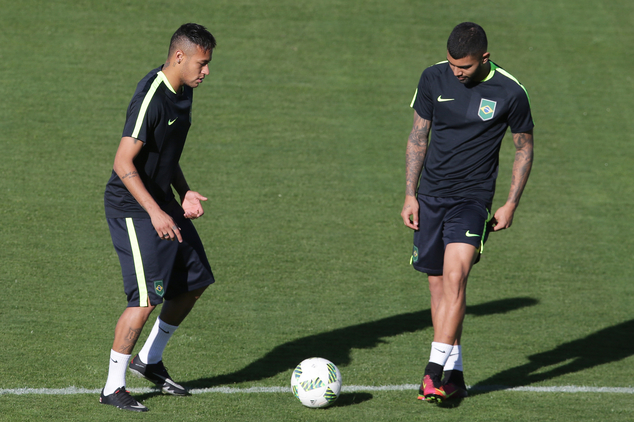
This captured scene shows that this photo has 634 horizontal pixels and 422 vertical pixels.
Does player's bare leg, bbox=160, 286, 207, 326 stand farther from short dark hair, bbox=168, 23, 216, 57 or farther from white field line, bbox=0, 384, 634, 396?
short dark hair, bbox=168, 23, 216, 57

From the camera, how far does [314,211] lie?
9.00 metres

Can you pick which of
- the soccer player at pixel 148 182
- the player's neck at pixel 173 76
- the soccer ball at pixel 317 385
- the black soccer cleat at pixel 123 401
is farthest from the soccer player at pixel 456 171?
the black soccer cleat at pixel 123 401

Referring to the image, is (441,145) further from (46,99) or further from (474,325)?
(46,99)

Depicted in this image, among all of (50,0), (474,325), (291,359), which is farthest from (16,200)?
(50,0)

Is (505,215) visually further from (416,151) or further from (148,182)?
(148,182)

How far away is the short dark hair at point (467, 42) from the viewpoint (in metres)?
4.36

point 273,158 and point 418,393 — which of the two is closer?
point 418,393

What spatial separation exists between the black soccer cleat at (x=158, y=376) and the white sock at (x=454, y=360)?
1.79m

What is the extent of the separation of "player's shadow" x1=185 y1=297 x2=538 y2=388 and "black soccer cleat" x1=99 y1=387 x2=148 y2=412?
2.01 feet

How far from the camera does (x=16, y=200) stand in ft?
28.1

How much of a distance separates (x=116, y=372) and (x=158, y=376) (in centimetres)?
43

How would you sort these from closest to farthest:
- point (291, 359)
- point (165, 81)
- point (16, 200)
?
1. point (165, 81)
2. point (291, 359)
3. point (16, 200)

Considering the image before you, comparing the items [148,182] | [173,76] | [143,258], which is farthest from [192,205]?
[173,76]

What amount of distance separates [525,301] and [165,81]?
4524mm
